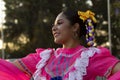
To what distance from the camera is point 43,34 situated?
31.2 metres

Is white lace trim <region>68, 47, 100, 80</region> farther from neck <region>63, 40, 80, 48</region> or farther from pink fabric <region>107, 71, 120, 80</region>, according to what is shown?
pink fabric <region>107, 71, 120, 80</region>

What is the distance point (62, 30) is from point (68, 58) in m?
0.23

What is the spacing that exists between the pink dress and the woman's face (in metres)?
0.12

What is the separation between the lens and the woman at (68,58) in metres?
3.31

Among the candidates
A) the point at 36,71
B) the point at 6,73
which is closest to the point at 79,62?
the point at 36,71

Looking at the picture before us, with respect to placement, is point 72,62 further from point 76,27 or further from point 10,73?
point 10,73

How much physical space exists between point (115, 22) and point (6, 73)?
2585 centimetres

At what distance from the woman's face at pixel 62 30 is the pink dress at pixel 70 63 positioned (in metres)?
0.12

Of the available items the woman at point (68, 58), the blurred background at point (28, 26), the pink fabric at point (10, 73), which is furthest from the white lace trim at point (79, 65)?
the blurred background at point (28, 26)

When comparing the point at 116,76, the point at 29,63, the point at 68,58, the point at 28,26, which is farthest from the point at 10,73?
the point at 28,26

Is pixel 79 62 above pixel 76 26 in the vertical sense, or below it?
below

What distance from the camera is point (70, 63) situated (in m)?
3.44

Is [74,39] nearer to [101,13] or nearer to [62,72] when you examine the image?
[62,72]

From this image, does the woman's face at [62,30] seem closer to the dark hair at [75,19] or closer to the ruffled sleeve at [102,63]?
the dark hair at [75,19]
